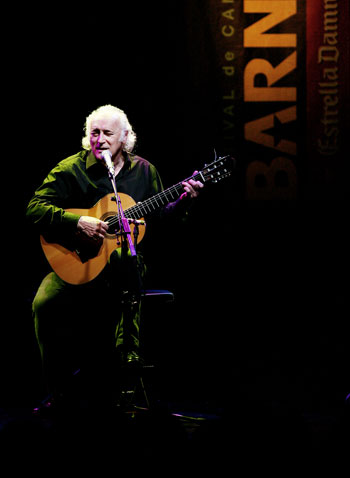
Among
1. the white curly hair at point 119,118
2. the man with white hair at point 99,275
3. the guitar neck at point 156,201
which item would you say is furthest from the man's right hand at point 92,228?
the white curly hair at point 119,118

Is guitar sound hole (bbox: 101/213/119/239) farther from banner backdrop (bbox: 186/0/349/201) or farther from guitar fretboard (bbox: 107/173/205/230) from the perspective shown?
banner backdrop (bbox: 186/0/349/201)

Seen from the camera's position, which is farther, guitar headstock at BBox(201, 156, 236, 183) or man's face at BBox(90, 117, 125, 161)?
man's face at BBox(90, 117, 125, 161)

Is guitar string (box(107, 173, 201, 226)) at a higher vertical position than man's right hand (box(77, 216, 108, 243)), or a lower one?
higher

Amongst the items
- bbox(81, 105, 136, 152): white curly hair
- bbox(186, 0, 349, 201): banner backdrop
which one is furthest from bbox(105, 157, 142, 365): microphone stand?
bbox(186, 0, 349, 201): banner backdrop

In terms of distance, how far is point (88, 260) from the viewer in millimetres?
3305

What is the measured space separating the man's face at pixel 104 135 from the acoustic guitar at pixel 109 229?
1.08 ft

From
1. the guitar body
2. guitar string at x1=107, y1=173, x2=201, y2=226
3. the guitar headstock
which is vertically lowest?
the guitar body

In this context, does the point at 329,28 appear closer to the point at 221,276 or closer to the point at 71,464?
the point at 221,276

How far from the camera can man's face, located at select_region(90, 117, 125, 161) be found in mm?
3465

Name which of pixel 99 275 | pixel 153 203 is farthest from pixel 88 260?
pixel 153 203

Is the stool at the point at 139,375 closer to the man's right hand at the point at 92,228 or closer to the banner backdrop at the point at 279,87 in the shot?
the man's right hand at the point at 92,228

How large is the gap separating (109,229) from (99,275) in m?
0.29

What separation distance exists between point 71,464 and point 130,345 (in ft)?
5.27

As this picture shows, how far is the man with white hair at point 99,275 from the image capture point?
3201 mm
